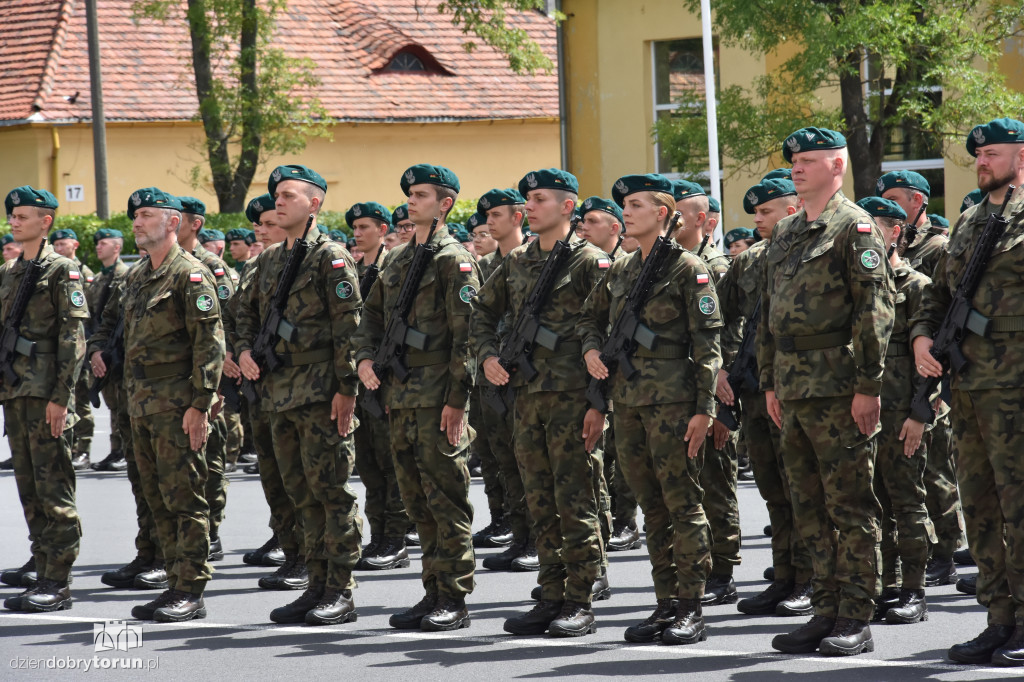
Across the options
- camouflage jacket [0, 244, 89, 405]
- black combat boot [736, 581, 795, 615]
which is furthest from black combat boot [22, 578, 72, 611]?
black combat boot [736, 581, 795, 615]

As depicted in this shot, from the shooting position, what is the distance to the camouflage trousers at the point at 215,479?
918cm

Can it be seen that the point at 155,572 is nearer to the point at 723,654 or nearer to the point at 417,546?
the point at 417,546

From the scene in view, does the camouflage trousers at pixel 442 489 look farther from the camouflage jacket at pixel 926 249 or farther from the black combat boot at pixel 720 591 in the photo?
the camouflage jacket at pixel 926 249

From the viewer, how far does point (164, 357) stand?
7.57 m

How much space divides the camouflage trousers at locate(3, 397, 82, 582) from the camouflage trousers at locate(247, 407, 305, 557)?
1107 millimetres

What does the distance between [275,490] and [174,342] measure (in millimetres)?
1290

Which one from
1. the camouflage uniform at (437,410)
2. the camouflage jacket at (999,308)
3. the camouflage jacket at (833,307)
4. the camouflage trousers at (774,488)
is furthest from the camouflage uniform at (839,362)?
the camouflage uniform at (437,410)

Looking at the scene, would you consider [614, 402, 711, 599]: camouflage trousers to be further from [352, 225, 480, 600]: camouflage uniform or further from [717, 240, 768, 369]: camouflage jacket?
[717, 240, 768, 369]: camouflage jacket

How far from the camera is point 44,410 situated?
315 inches

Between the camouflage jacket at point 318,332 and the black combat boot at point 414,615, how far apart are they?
1187 millimetres

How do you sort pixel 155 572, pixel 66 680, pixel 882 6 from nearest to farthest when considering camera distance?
pixel 66 680, pixel 155 572, pixel 882 6

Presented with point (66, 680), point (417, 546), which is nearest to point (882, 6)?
point (417, 546)

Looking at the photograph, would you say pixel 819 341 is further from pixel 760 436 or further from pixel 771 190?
pixel 771 190

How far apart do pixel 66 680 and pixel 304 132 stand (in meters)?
19.8
